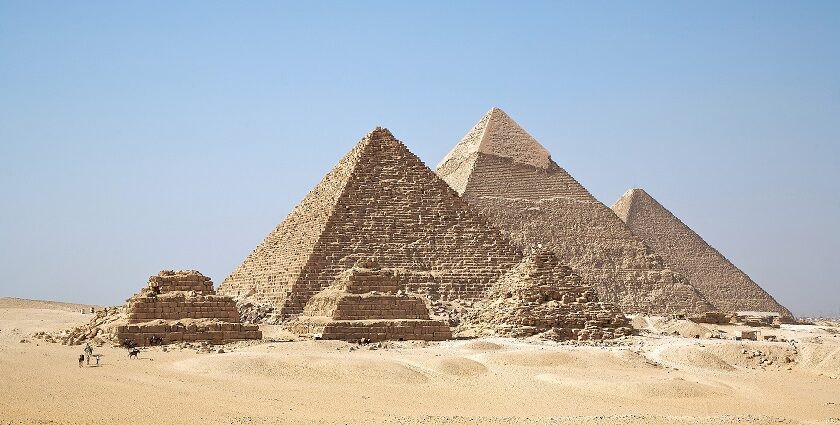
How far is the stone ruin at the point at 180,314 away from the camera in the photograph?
94.1ft

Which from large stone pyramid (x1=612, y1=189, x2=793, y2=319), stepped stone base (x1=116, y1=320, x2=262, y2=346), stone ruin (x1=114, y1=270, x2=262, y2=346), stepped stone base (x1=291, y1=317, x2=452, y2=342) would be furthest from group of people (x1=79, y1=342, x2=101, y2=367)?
large stone pyramid (x1=612, y1=189, x2=793, y2=319)

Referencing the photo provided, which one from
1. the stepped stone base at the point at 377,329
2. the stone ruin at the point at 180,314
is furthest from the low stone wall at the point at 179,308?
the stepped stone base at the point at 377,329

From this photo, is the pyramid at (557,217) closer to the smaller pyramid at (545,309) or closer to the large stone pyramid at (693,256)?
the large stone pyramid at (693,256)

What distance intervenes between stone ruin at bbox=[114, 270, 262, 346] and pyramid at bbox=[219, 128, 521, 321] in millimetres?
8343

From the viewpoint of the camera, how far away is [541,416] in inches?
774

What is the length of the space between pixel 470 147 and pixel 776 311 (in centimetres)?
2275

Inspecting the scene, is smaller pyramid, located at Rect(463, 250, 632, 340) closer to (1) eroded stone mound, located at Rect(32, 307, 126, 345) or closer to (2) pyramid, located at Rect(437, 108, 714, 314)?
(1) eroded stone mound, located at Rect(32, 307, 126, 345)

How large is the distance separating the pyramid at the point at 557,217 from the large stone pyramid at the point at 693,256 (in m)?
10.4

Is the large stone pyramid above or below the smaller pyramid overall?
above

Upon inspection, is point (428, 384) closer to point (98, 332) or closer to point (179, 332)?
point (179, 332)

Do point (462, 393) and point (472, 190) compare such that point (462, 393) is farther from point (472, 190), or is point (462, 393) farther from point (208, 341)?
point (472, 190)

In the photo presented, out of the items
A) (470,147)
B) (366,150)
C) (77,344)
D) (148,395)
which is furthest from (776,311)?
(148,395)

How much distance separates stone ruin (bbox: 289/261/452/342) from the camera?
30.5 m

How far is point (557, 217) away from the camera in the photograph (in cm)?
6444
